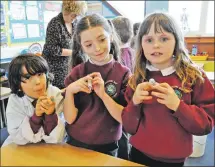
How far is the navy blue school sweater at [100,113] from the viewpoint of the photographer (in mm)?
919

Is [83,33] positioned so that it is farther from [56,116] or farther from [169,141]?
[169,141]

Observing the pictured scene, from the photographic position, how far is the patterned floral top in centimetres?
171

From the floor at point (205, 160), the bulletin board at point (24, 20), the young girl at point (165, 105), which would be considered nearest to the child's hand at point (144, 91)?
the young girl at point (165, 105)

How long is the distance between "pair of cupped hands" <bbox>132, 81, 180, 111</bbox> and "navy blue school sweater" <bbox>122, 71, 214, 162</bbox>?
27 mm

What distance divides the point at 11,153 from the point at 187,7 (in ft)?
11.4

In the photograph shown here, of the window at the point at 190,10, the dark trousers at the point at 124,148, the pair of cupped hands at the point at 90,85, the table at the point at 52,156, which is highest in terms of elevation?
the window at the point at 190,10

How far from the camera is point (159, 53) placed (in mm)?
794

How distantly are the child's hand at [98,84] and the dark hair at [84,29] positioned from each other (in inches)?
8.0

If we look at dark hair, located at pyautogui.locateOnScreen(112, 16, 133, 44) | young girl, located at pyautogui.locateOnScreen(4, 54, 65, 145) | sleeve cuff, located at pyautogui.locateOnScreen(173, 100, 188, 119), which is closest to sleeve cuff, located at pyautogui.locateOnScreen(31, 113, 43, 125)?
young girl, located at pyautogui.locateOnScreen(4, 54, 65, 145)

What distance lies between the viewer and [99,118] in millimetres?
921

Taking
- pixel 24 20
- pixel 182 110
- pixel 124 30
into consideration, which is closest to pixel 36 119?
pixel 182 110

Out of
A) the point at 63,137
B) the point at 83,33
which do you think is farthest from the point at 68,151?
the point at 83,33

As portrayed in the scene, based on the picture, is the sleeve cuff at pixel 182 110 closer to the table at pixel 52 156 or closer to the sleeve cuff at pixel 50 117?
the table at pixel 52 156

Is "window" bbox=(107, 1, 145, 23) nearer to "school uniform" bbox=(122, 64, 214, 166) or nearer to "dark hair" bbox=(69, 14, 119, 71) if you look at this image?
"dark hair" bbox=(69, 14, 119, 71)
